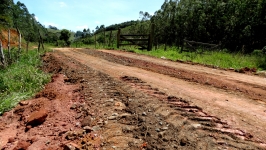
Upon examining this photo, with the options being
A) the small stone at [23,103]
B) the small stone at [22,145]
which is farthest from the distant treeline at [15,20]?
the small stone at [22,145]

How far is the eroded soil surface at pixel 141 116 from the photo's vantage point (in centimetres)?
277

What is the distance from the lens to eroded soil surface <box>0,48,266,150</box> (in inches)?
109

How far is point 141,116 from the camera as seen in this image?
3.41 meters

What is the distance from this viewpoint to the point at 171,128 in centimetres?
298

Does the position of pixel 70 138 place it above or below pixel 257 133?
below

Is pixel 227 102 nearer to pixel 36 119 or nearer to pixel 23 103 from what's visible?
pixel 36 119

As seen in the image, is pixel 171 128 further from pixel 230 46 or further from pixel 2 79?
pixel 230 46

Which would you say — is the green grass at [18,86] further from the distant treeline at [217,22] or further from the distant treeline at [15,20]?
the distant treeline at [217,22]

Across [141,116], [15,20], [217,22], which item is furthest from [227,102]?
[15,20]

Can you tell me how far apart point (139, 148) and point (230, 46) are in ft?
86.4

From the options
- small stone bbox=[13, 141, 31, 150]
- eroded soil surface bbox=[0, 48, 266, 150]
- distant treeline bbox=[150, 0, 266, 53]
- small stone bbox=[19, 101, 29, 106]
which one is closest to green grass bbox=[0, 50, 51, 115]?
small stone bbox=[19, 101, 29, 106]

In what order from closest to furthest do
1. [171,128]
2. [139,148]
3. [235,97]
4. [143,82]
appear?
[139,148], [171,128], [235,97], [143,82]

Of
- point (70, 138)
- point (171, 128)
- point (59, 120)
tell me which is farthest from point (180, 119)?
point (59, 120)

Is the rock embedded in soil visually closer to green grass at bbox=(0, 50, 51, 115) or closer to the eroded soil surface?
the eroded soil surface
